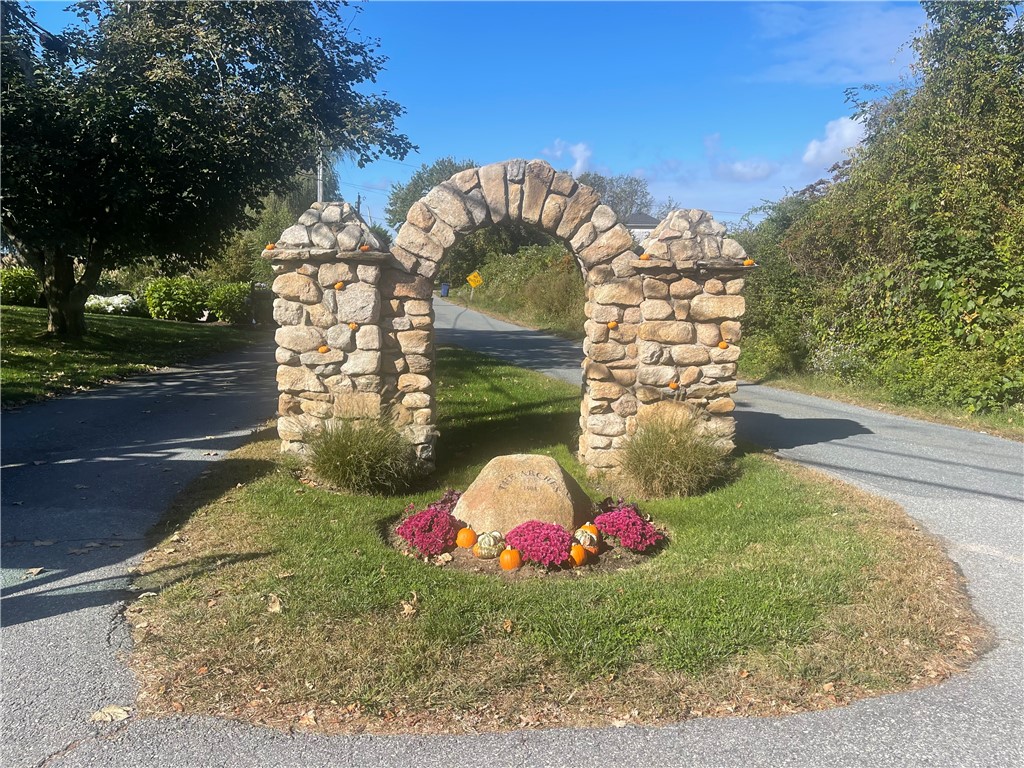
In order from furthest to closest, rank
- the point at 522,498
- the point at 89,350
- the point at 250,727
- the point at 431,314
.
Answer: the point at 89,350 → the point at 431,314 → the point at 522,498 → the point at 250,727

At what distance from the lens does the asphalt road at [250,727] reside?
307cm

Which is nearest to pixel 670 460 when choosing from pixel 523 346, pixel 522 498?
pixel 522 498

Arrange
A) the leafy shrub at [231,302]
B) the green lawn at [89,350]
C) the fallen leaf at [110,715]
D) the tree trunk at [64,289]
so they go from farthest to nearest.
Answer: the leafy shrub at [231,302]
the tree trunk at [64,289]
the green lawn at [89,350]
the fallen leaf at [110,715]

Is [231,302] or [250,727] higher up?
[231,302]

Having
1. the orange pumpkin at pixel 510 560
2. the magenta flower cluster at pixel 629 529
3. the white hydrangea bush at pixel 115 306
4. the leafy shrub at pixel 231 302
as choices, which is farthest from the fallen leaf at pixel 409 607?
the white hydrangea bush at pixel 115 306

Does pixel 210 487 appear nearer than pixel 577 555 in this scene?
No

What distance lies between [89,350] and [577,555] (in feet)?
40.3

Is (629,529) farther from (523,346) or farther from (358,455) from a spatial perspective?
(523,346)

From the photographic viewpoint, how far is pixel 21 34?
10.9 metres

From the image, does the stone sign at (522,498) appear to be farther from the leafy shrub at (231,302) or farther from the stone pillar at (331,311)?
the leafy shrub at (231,302)

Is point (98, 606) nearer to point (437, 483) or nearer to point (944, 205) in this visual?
point (437, 483)

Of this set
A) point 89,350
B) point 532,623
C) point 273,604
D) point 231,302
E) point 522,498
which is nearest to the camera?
point 532,623

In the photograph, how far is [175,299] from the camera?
22297 millimetres

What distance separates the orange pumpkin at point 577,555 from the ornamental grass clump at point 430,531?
890 millimetres
